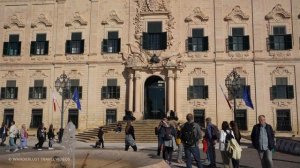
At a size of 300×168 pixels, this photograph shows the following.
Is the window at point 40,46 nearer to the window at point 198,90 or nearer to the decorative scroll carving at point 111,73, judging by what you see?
the decorative scroll carving at point 111,73

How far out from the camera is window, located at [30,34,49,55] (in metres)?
32.5

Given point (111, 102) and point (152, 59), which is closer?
point (152, 59)

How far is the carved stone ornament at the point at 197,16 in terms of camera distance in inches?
1225

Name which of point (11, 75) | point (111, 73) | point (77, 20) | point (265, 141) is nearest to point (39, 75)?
point (11, 75)

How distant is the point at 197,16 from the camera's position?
102 ft

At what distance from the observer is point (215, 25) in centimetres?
3092

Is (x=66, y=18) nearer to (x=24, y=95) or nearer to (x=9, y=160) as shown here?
(x=24, y=95)

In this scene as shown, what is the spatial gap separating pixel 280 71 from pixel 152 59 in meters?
10.7

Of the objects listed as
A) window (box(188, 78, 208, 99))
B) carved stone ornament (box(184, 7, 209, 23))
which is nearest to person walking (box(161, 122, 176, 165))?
window (box(188, 78, 208, 99))

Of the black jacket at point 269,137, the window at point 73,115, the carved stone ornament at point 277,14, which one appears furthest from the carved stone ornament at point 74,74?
the black jacket at point 269,137

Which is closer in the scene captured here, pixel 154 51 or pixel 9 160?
pixel 9 160

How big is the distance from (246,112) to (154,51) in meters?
9.22

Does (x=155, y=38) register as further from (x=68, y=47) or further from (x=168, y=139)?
(x=168, y=139)

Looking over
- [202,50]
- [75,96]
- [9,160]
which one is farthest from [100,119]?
[9,160]
